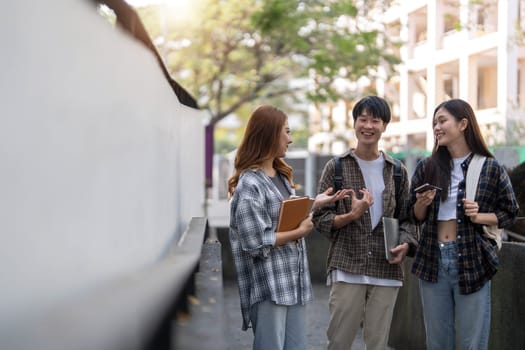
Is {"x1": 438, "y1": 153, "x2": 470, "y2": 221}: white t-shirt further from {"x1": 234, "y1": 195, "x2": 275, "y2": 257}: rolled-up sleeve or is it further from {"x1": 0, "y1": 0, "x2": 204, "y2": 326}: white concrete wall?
{"x1": 0, "y1": 0, "x2": 204, "y2": 326}: white concrete wall

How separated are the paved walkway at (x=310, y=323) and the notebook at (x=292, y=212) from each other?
2044mm

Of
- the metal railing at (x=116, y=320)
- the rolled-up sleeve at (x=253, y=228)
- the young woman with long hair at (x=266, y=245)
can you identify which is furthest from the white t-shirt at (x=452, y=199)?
the metal railing at (x=116, y=320)

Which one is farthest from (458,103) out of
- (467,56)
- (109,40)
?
(467,56)

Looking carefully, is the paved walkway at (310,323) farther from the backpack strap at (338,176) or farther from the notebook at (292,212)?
the notebook at (292,212)

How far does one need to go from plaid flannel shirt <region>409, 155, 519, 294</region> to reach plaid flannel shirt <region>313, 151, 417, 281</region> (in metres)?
0.15

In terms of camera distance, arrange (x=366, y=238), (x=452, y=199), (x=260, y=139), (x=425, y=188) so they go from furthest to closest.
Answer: (x=366, y=238) < (x=452, y=199) < (x=425, y=188) < (x=260, y=139)

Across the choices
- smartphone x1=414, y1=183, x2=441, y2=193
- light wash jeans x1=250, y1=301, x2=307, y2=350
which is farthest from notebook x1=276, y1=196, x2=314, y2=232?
smartphone x1=414, y1=183, x2=441, y2=193

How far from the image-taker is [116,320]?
1.92 meters

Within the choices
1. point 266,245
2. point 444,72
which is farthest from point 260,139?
point 444,72

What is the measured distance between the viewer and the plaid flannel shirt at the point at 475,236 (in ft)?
13.7

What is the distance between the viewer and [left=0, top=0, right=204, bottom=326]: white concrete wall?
1506 mm

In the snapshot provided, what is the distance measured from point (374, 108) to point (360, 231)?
69 centimetres

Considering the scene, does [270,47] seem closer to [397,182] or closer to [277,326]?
[397,182]

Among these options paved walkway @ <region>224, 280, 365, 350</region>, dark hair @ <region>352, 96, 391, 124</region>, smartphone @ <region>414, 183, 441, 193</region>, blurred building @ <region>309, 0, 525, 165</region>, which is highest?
blurred building @ <region>309, 0, 525, 165</region>
